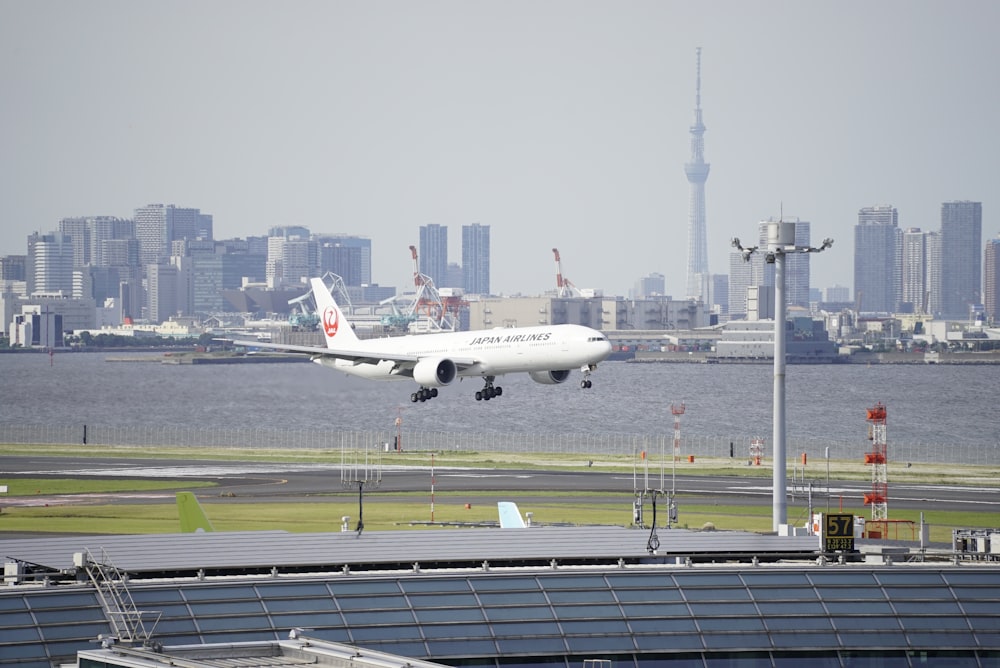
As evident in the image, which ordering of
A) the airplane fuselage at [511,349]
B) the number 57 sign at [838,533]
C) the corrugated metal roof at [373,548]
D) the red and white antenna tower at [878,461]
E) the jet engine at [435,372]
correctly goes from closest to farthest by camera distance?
the corrugated metal roof at [373,548] < the number 57 sign at [838,533] < the red and white antenna tower at [878,461] < the airplane fuselage at [511,349] < the jet engine at [435,372]

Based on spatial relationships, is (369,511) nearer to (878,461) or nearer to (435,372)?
(878,461)

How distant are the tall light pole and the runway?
2228 cm

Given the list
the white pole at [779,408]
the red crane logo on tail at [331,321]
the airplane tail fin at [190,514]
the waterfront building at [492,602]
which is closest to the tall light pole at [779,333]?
the white pole at [779,408]

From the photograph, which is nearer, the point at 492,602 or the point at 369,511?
the point at 492,602

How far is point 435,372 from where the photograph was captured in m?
123

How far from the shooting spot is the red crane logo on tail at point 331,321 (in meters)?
159

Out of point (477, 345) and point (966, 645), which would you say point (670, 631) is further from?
point (477, 345)

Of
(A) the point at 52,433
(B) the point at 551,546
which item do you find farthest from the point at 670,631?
(A) the point at 52,433

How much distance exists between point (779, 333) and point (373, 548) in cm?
2458

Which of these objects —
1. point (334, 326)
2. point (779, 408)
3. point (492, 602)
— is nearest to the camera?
point (492, 602)

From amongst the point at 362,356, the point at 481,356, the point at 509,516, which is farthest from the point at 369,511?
the point at 362,356

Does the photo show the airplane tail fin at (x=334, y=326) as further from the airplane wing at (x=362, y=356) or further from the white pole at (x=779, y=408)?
the white pole at (x=779, y=408)

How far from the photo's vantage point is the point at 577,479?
11306 cm

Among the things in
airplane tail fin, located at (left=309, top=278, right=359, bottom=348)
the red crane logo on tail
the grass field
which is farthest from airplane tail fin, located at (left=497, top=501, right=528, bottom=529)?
the red crane logo on tail
